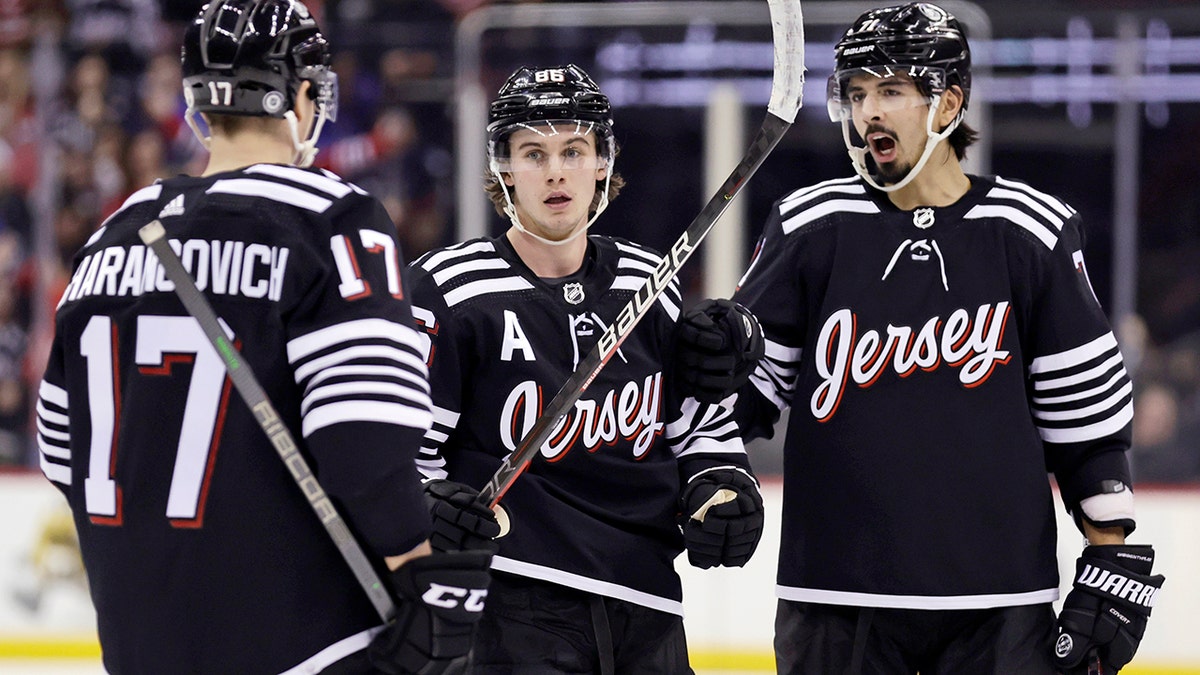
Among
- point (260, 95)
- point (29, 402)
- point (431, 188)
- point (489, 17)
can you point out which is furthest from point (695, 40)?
point (260, 95)

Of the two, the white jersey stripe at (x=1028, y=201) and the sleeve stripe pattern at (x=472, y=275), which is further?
the white jersey stripe at (x=1028, y=201)

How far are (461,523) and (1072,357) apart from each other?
2.89ft

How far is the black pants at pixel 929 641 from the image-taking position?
218cm

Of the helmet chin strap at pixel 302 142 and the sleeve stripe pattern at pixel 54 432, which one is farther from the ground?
the helmet chin strap at pixel 302 142

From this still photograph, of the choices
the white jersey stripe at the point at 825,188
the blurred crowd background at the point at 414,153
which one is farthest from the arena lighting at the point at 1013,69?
the white jersey stripe at the point at 825,188

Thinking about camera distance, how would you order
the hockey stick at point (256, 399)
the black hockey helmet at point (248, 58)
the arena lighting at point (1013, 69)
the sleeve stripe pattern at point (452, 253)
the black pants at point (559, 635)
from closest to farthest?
the hockey stick at point (256, 399)
the black hockey helmet at point (248, 58)
the black pants at point (559, 635)
the sleeve stripe pattern at point (452, 253)
the arena lighting at point (1013, 69)

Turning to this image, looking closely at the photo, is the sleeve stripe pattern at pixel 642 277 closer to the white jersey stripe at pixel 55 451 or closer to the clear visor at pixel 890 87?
the clear visor at pixel 890 87

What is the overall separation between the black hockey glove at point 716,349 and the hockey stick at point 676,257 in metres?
0.07

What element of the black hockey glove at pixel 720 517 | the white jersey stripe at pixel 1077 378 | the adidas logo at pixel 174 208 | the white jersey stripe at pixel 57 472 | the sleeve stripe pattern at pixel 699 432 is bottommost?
the black hockey glove at pixel 720 517

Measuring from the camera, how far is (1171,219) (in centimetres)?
493

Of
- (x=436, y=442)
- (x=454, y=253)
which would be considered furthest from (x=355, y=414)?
(x=454, y=253)

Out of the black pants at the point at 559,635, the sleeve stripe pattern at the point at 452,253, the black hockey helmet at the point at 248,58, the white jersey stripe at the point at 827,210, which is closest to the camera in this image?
the black hockey helmet at the point at 248,58

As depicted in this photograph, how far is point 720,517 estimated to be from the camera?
6.93 ft

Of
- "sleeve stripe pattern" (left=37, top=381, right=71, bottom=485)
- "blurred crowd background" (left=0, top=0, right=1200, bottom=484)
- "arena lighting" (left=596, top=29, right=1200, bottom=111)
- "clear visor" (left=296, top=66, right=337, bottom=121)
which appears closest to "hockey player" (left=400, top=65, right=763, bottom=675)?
"clear visor" (left=296, top=66, right=337, bottom=121)
